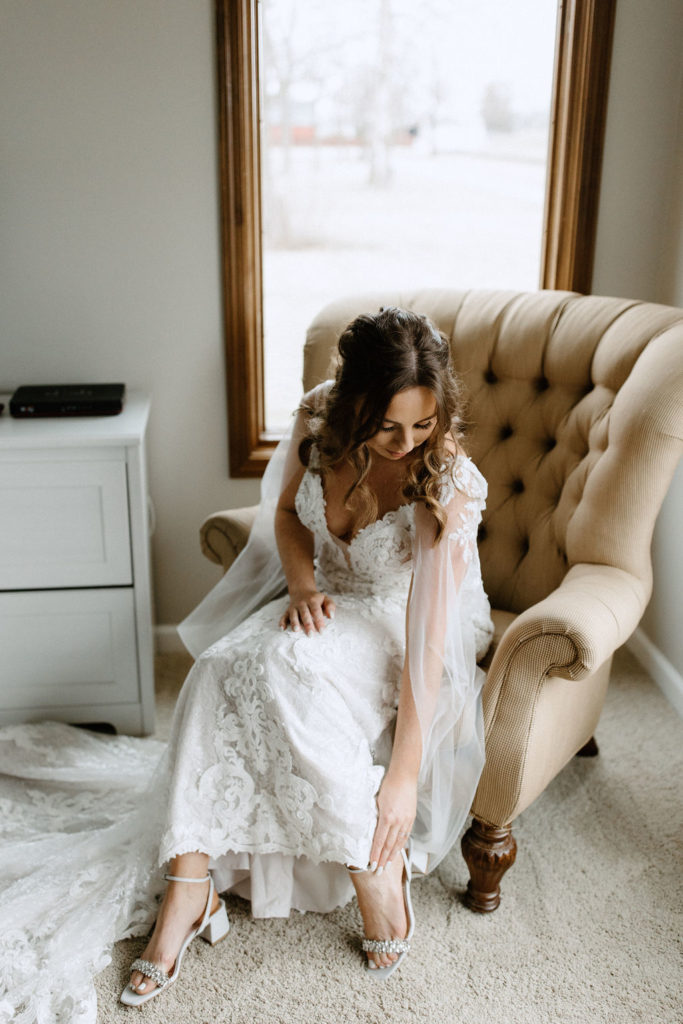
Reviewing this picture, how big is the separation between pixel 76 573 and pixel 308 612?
0.70 metres

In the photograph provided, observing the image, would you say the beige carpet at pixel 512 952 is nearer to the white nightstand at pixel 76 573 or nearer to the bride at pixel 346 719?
the bride at pixel 346 719

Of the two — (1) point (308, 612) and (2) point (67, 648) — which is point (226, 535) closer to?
(1) point (308, 612)

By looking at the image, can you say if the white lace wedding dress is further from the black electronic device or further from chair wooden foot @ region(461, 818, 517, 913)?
the black electronic device

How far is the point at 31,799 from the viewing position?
1966 mm

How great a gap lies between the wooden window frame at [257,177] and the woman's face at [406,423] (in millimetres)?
965

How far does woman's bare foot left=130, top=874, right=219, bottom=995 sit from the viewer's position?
154 centimetres

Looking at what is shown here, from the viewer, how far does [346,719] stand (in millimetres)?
1568

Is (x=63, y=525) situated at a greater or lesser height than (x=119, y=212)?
lesser

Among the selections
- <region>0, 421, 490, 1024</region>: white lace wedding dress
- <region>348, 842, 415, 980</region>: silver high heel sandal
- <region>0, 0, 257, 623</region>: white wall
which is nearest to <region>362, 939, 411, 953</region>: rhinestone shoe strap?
<region>348, 842, 415, 980</region>: silver high heel sandal

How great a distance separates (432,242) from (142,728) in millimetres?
1447

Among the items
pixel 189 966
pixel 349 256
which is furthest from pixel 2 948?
pixel 349 256

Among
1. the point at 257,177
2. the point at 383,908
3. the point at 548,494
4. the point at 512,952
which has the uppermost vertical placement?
the point at 257,177

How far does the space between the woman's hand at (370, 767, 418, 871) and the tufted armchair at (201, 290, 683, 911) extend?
0.46ft

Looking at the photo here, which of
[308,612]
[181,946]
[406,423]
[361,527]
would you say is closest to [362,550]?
[361,527]
